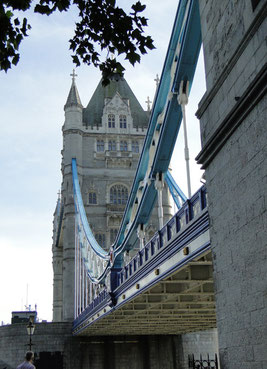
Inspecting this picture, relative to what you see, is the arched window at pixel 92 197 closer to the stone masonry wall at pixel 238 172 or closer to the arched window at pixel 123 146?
the arched window at pixel 123 146

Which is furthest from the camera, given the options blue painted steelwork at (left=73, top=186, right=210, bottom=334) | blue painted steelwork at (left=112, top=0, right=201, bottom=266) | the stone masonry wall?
blue painted steelwork at (left=112, top=0, right=201, bottom=266)

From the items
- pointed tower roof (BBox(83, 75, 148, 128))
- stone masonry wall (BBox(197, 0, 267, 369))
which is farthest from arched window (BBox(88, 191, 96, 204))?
stone masonry wall (BBox(197, 0, 267, 369))

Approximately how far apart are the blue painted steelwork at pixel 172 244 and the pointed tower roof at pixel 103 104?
1326 inches

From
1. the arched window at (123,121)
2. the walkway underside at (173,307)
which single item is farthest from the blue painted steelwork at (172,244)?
the arched window at (123,121)

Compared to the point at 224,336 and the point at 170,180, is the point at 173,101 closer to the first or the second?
the point at 224,336

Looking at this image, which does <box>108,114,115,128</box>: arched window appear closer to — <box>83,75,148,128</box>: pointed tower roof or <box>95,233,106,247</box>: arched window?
<box>83,75,148,128</box>: pointed tower roof

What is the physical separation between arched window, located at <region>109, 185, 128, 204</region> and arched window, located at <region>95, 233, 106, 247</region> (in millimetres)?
3323

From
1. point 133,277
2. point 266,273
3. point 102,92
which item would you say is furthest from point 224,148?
point 102,92

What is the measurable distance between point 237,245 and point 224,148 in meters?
1.29

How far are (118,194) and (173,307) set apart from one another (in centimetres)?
2820

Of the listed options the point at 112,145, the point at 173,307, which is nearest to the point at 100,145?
the point at 112,145

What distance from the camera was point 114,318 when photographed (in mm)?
26891

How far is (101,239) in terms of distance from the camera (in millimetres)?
47906

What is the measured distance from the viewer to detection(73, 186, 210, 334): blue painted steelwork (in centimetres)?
1047
